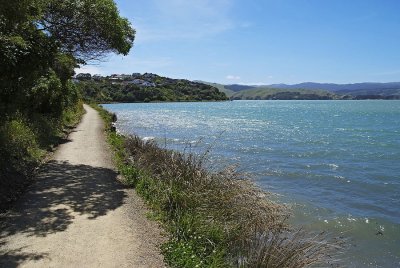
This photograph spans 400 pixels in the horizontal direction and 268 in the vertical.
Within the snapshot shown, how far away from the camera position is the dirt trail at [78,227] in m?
7.29

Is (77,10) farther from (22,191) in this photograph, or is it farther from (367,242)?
(367,242)

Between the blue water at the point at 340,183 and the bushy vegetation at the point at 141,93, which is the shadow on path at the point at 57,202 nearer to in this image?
the blue water at the point at 340,183

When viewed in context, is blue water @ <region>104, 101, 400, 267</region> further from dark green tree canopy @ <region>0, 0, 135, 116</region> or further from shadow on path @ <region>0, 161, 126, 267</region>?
dark green tree canopy @ <region>0, 0, 135, 116</region>

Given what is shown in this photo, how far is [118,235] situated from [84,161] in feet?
29.1

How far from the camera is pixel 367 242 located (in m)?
11.3

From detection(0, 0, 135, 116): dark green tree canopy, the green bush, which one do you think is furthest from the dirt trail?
detection(0, 0, 135, 116): dark green tree canopy

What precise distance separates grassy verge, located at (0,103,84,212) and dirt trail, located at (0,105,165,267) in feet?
1.44

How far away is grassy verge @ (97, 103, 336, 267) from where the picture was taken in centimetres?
719

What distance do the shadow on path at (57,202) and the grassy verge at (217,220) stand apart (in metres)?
0.93

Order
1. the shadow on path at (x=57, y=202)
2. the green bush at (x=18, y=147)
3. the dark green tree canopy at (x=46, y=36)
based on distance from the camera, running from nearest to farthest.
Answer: the shadow on path at (x=57, y=202), the dark green tree canopy at (x=46, y=36), the green bush at (x=18, y=147)

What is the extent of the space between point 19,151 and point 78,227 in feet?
23.5

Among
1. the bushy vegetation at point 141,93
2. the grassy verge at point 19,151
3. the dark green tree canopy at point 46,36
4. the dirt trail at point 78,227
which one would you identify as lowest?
the bushy vegetation at point 141,93

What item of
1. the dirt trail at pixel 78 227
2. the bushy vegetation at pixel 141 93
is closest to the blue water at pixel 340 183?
Result: the dirt trail at pixel 78 227

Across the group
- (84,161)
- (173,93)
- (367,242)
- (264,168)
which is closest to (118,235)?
(367,242)
